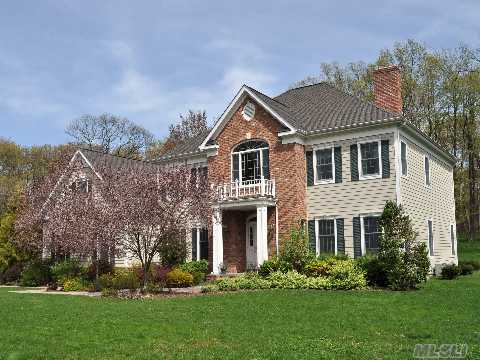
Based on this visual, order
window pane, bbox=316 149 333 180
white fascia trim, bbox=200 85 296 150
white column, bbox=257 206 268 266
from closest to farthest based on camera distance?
white column, bbox=257 206 268 266
window pane, bbox=316 149 333 180
white fascia trim, bbox=200 85 296 150

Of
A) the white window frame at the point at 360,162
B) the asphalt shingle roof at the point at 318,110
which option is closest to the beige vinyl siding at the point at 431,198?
the white window frame at the point at 360,162

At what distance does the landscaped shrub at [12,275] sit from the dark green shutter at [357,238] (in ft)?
59.8

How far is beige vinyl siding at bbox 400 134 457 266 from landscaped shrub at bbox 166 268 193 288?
9.76 meters

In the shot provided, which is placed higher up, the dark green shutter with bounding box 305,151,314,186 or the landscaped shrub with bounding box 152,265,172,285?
the dark green shutter with bounding box 305,151,314,186

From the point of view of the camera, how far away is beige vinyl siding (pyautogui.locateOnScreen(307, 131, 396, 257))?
2253 centimetres

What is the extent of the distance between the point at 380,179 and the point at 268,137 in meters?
5.60

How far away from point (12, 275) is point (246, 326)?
22172 millimetres

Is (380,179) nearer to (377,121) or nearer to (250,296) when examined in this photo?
(377,121)

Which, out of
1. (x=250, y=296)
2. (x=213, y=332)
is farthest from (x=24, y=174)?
(x=213, y=332)

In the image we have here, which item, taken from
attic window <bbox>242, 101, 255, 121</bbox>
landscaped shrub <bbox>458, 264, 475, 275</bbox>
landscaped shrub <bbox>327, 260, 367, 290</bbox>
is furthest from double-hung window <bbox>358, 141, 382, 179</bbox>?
landscaped shrub <bbox>458, 264, 475, 275</bbox>

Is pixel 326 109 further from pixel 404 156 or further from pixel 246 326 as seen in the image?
pixel 246 326

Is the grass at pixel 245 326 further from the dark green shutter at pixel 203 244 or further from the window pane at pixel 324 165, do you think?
the dark green shutter at pixel 203 244

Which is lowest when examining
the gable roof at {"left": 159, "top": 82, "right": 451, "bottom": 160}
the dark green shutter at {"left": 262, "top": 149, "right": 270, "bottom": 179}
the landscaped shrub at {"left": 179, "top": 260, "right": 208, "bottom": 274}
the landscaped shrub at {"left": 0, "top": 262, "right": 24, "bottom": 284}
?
the landscaped shrub at {"left": 0, "top": 262, "right": 24, "bottom": 284}

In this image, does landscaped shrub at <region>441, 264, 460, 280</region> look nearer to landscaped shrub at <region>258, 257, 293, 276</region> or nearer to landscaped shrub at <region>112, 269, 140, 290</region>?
landscaped shrub at <region>258, 257, 293, 276</region>
